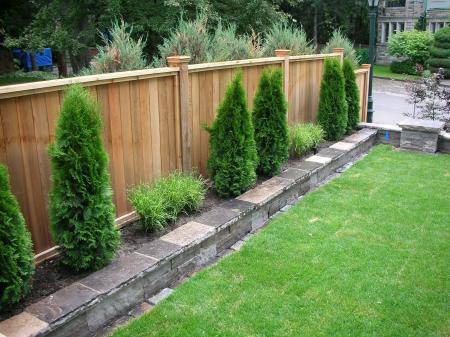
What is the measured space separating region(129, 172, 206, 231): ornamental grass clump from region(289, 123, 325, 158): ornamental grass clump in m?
2.31

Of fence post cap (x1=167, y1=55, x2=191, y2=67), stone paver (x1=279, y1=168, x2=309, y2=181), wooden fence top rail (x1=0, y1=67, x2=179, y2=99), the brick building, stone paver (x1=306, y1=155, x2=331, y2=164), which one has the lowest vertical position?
stone paver (x1=279, y1=168, x2=309, y2=181)

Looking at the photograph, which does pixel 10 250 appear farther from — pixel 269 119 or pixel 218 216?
pixel 269 119

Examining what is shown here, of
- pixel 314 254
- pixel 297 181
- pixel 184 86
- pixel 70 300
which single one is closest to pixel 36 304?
pixel 70 300

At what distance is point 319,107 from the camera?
787 cm

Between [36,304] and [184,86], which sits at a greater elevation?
[184,86]

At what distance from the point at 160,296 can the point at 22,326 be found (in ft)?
3.65

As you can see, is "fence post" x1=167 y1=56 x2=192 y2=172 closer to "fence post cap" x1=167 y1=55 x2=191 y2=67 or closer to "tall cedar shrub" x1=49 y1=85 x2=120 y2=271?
"fence post cap" x1=167 y1=55 x2=191 y2=67

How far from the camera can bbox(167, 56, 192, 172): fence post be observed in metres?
4.86

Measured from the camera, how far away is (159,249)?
3871 mm

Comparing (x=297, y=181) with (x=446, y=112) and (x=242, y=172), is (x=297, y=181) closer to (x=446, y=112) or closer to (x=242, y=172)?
(x=242, y=172)

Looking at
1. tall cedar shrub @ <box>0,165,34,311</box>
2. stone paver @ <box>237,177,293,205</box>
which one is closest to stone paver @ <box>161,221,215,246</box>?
stone paver @ <box>237,177,293,205</box>

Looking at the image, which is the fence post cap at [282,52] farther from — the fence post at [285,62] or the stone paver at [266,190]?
the stone paver at [266,190]

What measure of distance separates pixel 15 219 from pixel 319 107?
5.89 metres

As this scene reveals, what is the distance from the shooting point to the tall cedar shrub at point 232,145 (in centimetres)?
495
